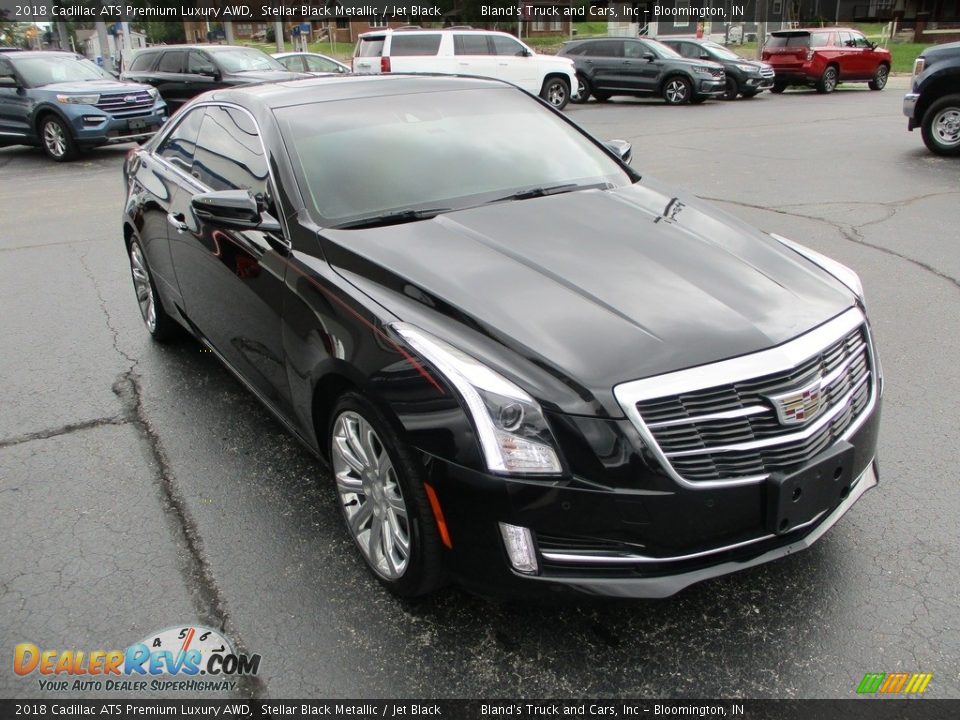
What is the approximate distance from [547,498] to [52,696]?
5.50 ft

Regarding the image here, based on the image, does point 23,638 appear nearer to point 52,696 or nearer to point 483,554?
point 52,696

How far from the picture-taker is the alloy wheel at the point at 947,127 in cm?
1098

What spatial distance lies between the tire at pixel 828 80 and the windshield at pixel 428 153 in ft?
71.0

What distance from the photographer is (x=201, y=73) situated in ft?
56.3

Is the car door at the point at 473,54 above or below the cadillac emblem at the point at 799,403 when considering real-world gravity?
above

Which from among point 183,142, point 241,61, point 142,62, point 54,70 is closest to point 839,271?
point 183,142

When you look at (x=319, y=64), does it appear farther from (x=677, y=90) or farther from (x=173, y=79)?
(x=677, y=90)

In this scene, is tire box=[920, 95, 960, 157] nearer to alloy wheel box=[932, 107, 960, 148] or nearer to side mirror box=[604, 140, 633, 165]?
alloy wheel box=[932, 107, 960, 148]

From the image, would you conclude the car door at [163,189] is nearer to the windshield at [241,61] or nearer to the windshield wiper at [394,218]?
the windshield wiper at [394,218]

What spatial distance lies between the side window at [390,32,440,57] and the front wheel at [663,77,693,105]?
5774 millimetres

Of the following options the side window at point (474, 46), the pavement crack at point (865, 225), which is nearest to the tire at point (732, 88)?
the side window at point (474, 46)

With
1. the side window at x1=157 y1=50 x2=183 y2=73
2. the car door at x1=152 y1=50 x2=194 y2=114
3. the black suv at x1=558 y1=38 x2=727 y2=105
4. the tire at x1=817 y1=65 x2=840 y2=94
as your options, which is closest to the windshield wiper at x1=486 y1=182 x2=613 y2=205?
the car door at x1=152 y1=50 x2=194 y2=114

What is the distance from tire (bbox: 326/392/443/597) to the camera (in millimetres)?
2545

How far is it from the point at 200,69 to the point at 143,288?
13.4m
